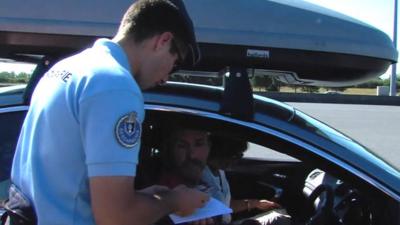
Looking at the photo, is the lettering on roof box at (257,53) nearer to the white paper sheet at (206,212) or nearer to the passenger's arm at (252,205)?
the white paper sheet at (206,212)

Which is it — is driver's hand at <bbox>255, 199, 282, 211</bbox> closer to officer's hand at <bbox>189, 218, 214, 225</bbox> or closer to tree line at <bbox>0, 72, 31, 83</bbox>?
officer's hand at <bbox>189, 218, 214, 225</bbox>

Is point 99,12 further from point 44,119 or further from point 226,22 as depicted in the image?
point 44,119

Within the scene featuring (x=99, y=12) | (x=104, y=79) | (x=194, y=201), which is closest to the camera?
(x=104, y=79)

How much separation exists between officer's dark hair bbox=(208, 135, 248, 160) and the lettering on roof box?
91 cm

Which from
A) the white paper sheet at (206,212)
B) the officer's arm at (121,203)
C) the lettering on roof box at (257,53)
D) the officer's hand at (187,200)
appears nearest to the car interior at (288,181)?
the lettering on roof box at (257,53)

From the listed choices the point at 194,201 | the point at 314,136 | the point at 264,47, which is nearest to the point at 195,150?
the point at 314,136

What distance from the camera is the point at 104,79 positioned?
4.56 feet

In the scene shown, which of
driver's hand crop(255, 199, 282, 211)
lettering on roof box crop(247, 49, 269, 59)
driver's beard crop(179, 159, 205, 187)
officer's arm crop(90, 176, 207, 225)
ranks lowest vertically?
driver's hand crop(255, 199, 282, 211)

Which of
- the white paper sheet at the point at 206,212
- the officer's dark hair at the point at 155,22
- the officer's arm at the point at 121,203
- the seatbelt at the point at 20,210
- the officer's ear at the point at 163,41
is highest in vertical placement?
the officer's dark hair at the point at 155,22

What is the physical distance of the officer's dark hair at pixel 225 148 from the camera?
9.80 feet

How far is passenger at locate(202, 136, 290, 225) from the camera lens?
9.20 feet

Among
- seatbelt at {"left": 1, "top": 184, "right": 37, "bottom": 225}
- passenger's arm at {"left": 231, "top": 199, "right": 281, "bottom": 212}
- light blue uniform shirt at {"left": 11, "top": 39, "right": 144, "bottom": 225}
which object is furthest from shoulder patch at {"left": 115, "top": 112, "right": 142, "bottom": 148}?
passenger's arm at {"left": 231, "top": 199, "right": 281, "bottom": 212}

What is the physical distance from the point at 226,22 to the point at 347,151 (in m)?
0.72

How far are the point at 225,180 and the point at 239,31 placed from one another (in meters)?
1.24
